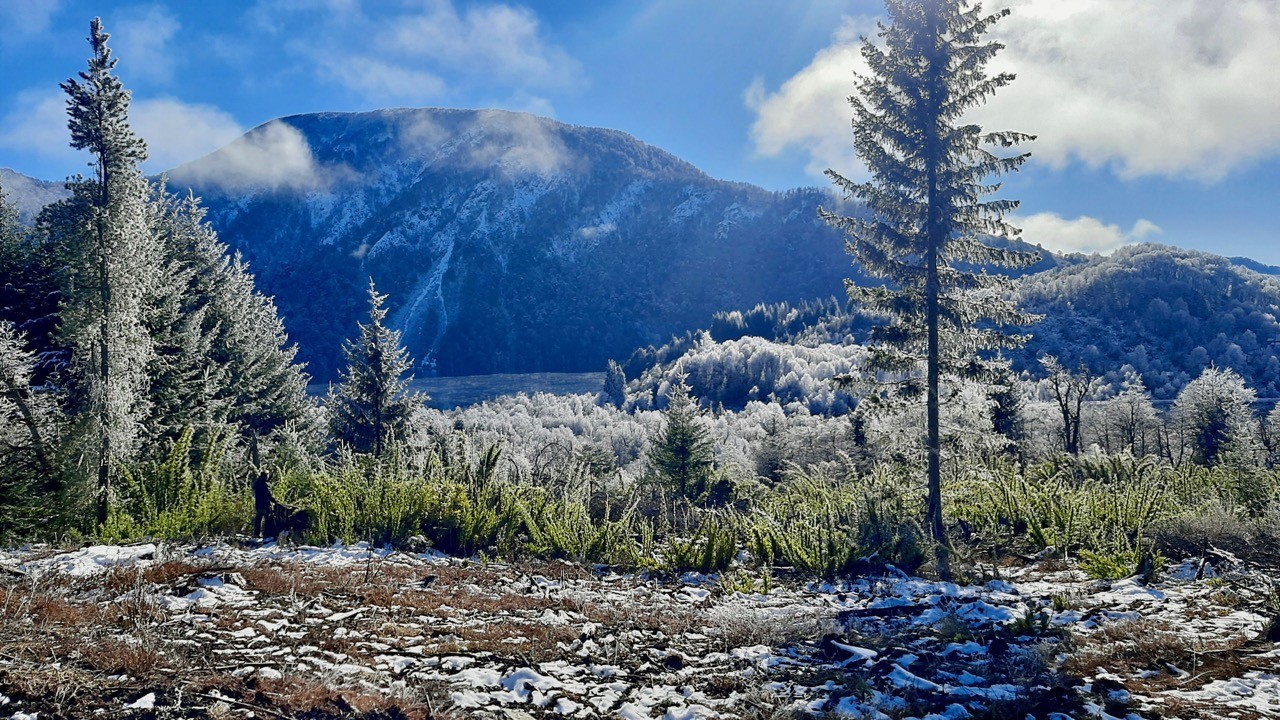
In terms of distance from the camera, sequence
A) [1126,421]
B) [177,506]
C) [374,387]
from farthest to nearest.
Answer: [1126,421] → [374,387] → [177,506]

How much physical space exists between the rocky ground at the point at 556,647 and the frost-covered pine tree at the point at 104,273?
299 centimetres

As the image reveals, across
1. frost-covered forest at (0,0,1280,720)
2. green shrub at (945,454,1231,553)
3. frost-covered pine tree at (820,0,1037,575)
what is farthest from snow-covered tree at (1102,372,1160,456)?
frost-covered pine tree at (820,0,1037,575)

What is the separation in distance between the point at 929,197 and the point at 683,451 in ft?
66.6

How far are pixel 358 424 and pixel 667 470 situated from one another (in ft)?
45.7

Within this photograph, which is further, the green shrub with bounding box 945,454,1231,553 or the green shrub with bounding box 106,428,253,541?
the green shrub with bounding box 945,454,1231,553

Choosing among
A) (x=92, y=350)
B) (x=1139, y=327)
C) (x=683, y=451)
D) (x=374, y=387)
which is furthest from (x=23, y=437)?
(x=1139, y=327)

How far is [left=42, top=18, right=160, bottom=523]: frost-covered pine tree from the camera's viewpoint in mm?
8789

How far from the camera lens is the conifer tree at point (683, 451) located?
30719mm

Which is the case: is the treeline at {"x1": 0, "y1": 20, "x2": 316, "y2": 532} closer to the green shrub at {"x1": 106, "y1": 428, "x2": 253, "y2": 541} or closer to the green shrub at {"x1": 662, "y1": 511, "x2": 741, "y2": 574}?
the green shrub at {"x1": 106, "y1": 428, "x2": 253, "y2": 541}

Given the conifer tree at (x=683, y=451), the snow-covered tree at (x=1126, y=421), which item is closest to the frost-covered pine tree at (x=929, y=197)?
the conifer tree at (x=683, y=451)

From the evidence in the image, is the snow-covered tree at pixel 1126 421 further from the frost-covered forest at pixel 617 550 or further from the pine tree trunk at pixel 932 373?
the pine tree trunk at pixel 932 373

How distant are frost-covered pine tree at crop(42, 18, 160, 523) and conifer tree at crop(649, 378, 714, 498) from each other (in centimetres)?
2329

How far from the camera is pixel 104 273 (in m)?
9.00

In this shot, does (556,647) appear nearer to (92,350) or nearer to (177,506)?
(177,506)
